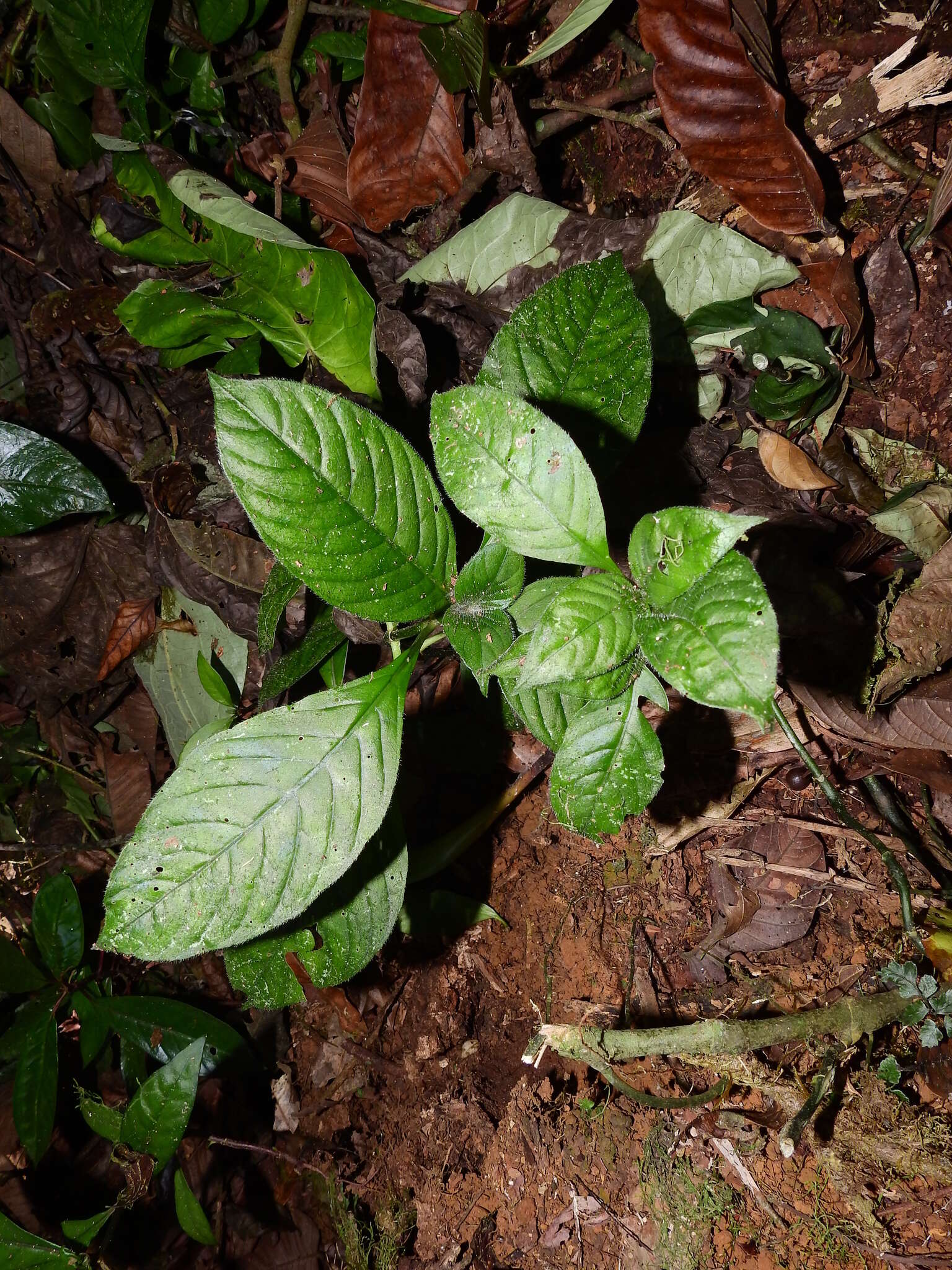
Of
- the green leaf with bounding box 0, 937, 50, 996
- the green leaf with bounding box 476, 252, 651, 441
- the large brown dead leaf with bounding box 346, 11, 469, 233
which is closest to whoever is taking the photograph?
the green leaf with bounding box 476, 252, 651, 441

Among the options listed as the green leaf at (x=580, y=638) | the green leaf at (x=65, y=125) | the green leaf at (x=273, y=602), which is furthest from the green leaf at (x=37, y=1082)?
the green leaf at (x=65, y=125)

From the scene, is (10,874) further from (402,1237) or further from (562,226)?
(562,226)

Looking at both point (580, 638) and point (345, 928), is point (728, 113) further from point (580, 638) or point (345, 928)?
point (345, 928)

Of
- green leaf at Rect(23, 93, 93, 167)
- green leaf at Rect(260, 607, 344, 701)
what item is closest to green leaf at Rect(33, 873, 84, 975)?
green leaf at Rect(260, 607, 344, 701)

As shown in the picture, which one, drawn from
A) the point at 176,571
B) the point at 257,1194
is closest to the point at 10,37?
the point at 176,571

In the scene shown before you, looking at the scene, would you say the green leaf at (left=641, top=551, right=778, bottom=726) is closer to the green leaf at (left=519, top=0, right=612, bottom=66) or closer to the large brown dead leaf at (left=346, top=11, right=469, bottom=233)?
the green leaf at (left=519, top=0, right=612, bottom=66)

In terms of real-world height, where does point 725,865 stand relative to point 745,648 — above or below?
below
